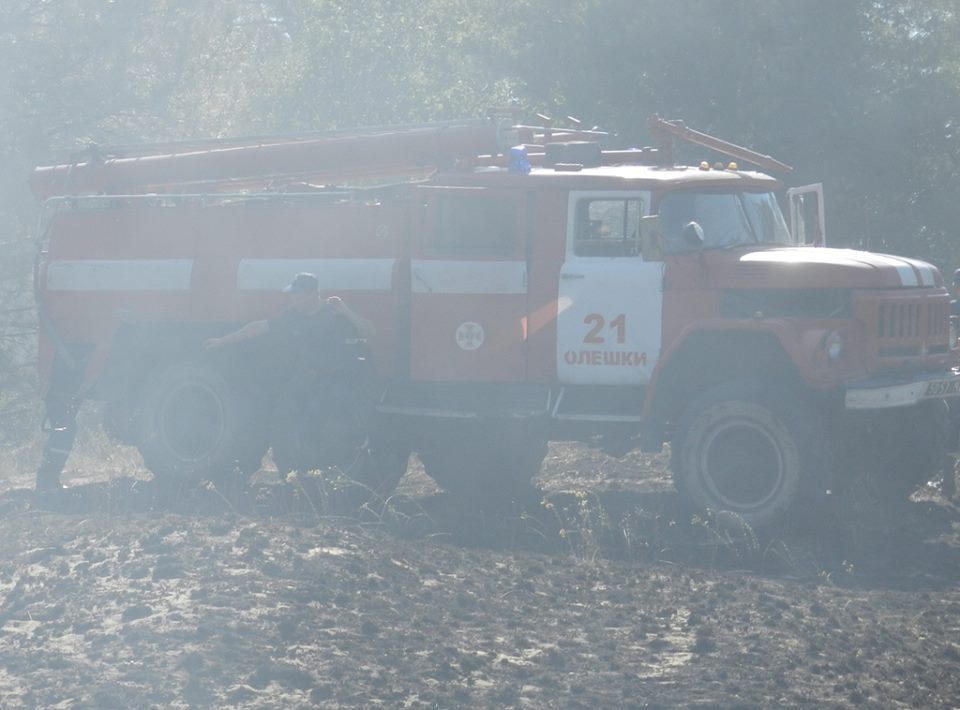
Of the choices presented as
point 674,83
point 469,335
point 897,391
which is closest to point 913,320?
point 897,391

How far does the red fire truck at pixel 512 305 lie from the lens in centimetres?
1010

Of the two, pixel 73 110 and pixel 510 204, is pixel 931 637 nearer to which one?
pixel 510 204

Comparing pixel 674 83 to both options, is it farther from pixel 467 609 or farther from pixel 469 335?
pixel 467 609

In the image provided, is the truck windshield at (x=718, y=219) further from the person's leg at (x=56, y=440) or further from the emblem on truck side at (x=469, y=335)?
the person's leg at (x=56, y=440)

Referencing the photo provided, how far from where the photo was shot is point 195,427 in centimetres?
1202

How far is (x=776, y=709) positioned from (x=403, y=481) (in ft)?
25.1

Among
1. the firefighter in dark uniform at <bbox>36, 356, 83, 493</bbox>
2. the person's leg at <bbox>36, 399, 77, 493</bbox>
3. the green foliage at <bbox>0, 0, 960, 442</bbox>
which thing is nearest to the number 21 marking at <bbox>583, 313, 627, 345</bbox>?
the firefighter in dark uniform at <bbox>36, 356, 83, 493</bbox>

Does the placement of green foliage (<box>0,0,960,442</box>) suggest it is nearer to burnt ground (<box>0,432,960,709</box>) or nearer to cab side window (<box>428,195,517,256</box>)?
cab side window (<box>428,195,517,256</box>)

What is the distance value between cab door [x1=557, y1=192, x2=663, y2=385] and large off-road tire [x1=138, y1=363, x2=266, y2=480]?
9.11 ft

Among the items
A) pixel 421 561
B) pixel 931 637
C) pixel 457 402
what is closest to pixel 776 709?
pixel 931 637

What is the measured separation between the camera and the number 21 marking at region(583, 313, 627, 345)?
34.8 ft

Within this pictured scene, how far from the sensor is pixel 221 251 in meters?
12.0

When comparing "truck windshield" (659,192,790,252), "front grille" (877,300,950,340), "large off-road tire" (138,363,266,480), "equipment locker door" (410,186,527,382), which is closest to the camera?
"front grille" (877,300,950,340)

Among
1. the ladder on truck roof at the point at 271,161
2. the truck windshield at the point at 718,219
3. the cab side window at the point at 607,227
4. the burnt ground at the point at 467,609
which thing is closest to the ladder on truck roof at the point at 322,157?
the ladder on truck roof at the point at 271,161
